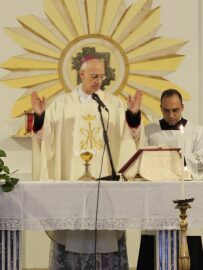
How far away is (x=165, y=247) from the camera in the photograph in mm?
4742

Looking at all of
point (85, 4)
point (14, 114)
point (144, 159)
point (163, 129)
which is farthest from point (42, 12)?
point (144, 159)

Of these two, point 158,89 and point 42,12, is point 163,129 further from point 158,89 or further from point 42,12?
point 42,12

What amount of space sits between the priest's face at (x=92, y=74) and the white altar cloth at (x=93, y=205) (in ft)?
4.42

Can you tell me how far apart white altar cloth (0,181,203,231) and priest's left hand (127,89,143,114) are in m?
0.88

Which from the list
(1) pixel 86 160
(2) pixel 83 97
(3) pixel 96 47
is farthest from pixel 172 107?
(3) pixel 96 47

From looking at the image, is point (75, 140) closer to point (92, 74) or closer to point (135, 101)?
point (92, 74)

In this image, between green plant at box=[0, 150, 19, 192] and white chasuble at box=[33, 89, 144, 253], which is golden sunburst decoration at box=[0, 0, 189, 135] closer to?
white chasuble at box=[33, 89, 144, 253]

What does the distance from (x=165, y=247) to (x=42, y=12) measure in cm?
386

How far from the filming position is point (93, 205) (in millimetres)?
4684

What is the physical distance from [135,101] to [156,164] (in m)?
0.71

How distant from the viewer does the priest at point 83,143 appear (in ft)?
17.3

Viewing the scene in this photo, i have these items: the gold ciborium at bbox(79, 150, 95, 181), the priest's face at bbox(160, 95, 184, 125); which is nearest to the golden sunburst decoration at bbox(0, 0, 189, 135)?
the priest's face at bbox(160, 95, 184, 125)

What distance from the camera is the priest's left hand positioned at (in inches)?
210

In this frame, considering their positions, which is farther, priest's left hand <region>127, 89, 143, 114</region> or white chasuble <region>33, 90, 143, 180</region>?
white chasuble <region>33, 90, 143, 180</region>
